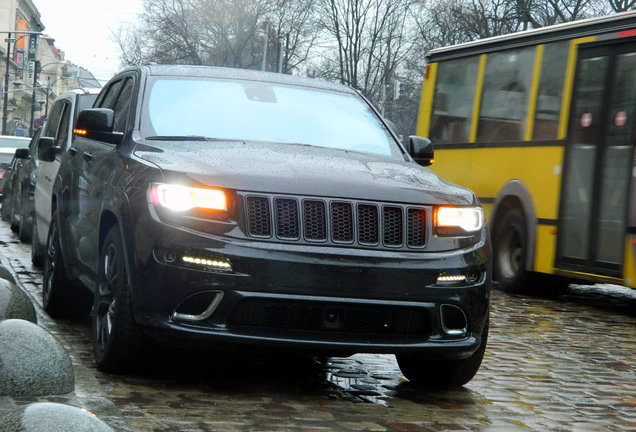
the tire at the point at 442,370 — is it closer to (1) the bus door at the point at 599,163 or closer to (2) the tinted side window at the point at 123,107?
(2) the tinted side window at the point at 123,107

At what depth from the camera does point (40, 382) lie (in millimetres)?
4973

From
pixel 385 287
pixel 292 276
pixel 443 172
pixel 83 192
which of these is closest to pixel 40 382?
pixel 292 276

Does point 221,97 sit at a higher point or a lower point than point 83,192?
higher

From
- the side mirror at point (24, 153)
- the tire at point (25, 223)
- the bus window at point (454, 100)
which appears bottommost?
the tire at point (25, 223)

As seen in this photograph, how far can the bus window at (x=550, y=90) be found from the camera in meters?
12.4

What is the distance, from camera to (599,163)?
11.5m

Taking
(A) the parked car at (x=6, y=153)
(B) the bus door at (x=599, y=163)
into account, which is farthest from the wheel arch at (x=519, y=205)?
(A) the parked car at (x=6, y=153)

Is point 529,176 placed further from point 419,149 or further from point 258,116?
point 258,116

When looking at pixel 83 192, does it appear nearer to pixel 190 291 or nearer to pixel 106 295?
pixel 106 295

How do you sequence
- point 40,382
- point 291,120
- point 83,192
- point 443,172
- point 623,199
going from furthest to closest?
point 443,172, point 623,199, point 83,192, point 291,120, point 40,382

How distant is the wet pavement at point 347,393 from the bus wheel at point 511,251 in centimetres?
427

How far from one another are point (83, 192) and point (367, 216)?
2475 millimetres

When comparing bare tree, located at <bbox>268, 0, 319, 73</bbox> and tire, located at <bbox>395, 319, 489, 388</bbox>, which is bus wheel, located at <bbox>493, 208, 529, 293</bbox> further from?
bare tree, located at <bbox>268, 0, 319, 73</bbox>

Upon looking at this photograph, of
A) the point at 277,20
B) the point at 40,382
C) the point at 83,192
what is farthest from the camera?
the point at 277,20
